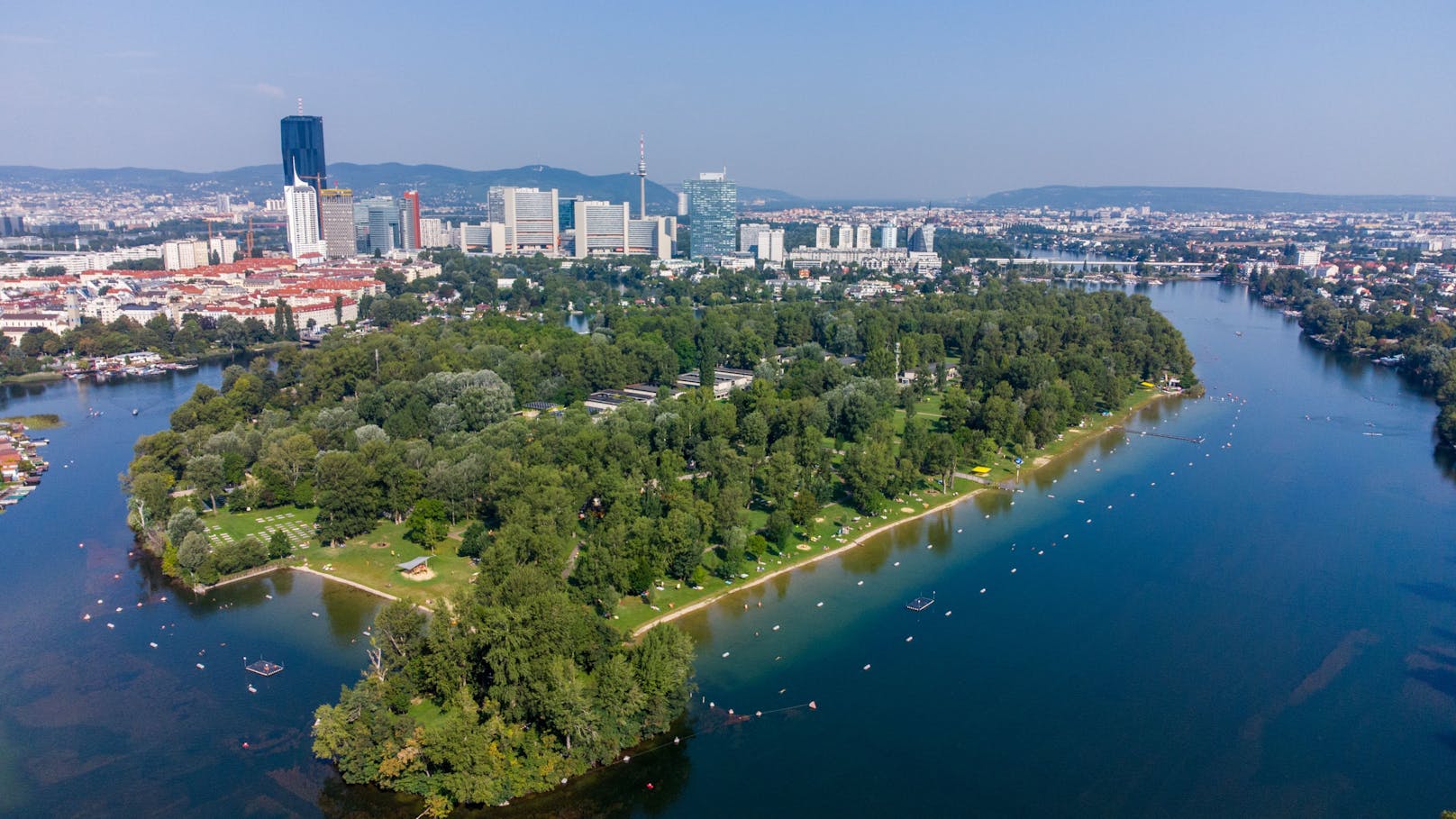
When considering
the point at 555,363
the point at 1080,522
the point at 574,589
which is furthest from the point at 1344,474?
the point at 555,363

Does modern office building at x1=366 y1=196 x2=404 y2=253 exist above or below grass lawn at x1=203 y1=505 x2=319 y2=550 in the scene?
above

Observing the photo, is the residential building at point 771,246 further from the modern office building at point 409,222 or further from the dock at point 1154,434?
the dock at point 1154,434

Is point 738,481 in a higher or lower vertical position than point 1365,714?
higher

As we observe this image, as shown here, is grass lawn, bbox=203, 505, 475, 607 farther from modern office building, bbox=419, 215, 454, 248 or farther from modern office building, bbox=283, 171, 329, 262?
modern office building, bbox=419, 215, 454, 248

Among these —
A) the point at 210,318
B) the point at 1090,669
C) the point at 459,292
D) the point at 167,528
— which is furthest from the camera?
the point at 459,292

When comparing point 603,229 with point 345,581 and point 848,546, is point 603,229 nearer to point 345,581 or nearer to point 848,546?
point 848,546

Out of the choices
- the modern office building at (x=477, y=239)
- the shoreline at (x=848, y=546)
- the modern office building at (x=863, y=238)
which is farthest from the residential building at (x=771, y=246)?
the shoreline at (x=848, y=546)

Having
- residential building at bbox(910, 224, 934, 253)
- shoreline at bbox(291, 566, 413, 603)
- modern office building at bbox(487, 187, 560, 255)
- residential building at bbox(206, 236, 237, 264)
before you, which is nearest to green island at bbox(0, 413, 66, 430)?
shoreline at bbox(291, 566, 413, 603)

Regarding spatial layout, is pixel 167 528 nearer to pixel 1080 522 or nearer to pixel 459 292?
pixel 1080 522
